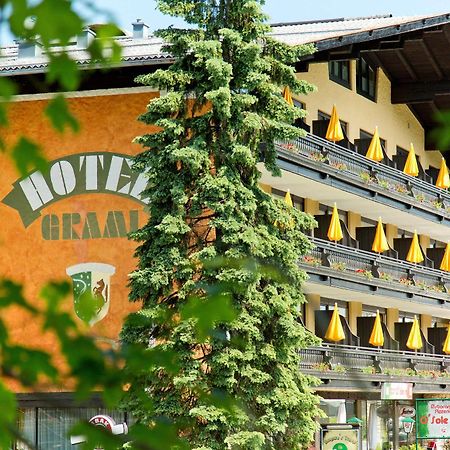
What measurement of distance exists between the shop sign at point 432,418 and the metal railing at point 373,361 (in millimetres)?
1603

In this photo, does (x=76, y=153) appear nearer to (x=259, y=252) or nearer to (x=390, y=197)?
(x=259, y=252)

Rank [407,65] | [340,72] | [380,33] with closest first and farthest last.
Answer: [380,33], [340,72], [407,65]

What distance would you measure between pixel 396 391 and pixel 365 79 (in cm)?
825

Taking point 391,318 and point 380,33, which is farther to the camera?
point 391,318

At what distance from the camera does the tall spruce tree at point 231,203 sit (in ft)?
71.6

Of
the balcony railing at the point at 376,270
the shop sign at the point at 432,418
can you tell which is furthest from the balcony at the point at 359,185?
the shop sign at the point at 432,418

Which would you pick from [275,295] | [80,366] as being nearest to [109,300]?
[275,295]

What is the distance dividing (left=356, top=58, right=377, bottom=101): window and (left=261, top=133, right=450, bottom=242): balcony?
2.36 metres

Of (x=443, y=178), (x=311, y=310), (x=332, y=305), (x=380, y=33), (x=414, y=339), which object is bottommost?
(x=414, y=339)

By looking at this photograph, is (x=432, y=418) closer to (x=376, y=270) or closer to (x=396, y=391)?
(x=396, y=391)

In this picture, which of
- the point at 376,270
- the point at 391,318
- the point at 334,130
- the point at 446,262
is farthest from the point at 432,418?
the point at 446,262

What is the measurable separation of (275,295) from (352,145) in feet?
38.3

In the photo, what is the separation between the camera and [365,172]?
3306 centimetres

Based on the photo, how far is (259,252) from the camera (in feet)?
71.9
